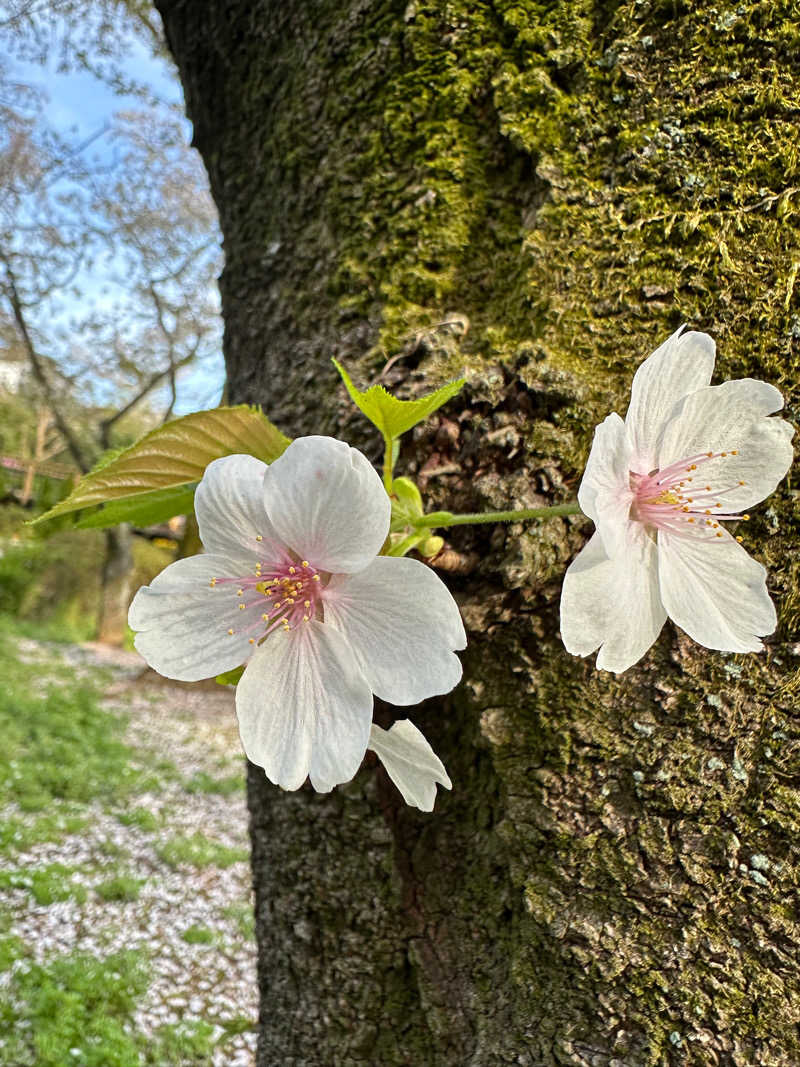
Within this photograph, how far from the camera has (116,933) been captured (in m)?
3.22

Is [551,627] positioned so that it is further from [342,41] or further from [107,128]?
[107,128]

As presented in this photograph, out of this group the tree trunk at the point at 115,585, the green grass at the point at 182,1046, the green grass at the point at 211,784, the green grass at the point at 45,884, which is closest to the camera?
the green grass at the point at 182,1046

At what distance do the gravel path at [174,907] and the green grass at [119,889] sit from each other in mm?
23

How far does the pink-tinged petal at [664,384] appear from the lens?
482mm

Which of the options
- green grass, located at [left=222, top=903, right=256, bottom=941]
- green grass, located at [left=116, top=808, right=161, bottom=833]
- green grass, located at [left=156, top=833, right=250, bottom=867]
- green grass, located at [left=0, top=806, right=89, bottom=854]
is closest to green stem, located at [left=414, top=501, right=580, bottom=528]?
green grass, located at [left=222, top=903, right=256, bottom=941]

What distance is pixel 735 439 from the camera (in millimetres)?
524

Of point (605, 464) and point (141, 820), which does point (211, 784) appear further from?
point (605, 464)

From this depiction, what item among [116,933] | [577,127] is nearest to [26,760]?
[116,933]

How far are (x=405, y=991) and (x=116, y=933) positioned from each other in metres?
3.09

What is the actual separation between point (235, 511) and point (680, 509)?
313 millimetres

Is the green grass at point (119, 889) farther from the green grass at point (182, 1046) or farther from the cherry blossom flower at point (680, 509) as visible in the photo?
the cherry blossom flower at point (680, 509)

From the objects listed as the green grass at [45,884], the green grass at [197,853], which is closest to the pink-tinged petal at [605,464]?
the green grass at [45,884]

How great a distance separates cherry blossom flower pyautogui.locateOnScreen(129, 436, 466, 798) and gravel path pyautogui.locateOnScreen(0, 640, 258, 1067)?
9.17 feet

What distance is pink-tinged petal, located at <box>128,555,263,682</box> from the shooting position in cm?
49
